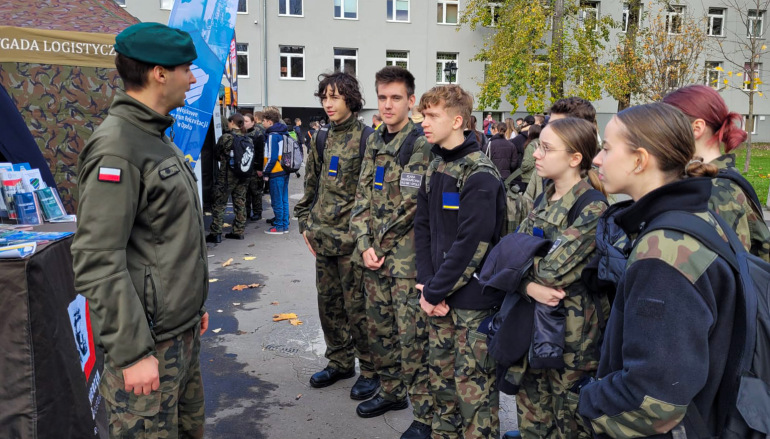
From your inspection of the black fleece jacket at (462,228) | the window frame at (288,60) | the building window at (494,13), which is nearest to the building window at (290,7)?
the window frame at (288,60)

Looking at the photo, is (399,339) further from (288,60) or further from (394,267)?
(288,60)

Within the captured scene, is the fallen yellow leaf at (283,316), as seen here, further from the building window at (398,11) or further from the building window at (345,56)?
the building window at (398,11)

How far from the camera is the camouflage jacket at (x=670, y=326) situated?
60.1 inches

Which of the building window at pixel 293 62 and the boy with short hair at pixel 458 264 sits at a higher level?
the building window at pixel 293 62

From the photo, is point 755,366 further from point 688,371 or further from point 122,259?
point 122,259

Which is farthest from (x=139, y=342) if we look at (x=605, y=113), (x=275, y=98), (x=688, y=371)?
(x=605, y=113)

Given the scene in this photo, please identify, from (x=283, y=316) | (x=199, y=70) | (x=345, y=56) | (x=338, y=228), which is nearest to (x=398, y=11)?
(x=345, y=56)

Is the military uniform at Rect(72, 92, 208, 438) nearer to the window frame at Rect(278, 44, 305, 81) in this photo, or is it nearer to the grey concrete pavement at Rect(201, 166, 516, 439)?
the grey concrete pavement at Rect(201, 166, 516, 439)

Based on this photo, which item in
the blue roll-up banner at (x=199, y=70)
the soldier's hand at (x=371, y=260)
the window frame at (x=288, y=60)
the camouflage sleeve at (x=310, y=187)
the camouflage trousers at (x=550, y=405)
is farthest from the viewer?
the window frame at (x=288, y=60)

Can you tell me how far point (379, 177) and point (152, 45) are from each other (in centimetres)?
181

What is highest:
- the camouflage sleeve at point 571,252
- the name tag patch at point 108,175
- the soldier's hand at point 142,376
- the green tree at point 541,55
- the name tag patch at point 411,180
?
the green tree at point 541,55

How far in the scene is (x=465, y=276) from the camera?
3.00 metres

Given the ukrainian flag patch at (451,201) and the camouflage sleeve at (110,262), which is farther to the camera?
the ukrainian flag patch at (451,201)

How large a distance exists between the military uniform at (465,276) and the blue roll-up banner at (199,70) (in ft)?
13.0
